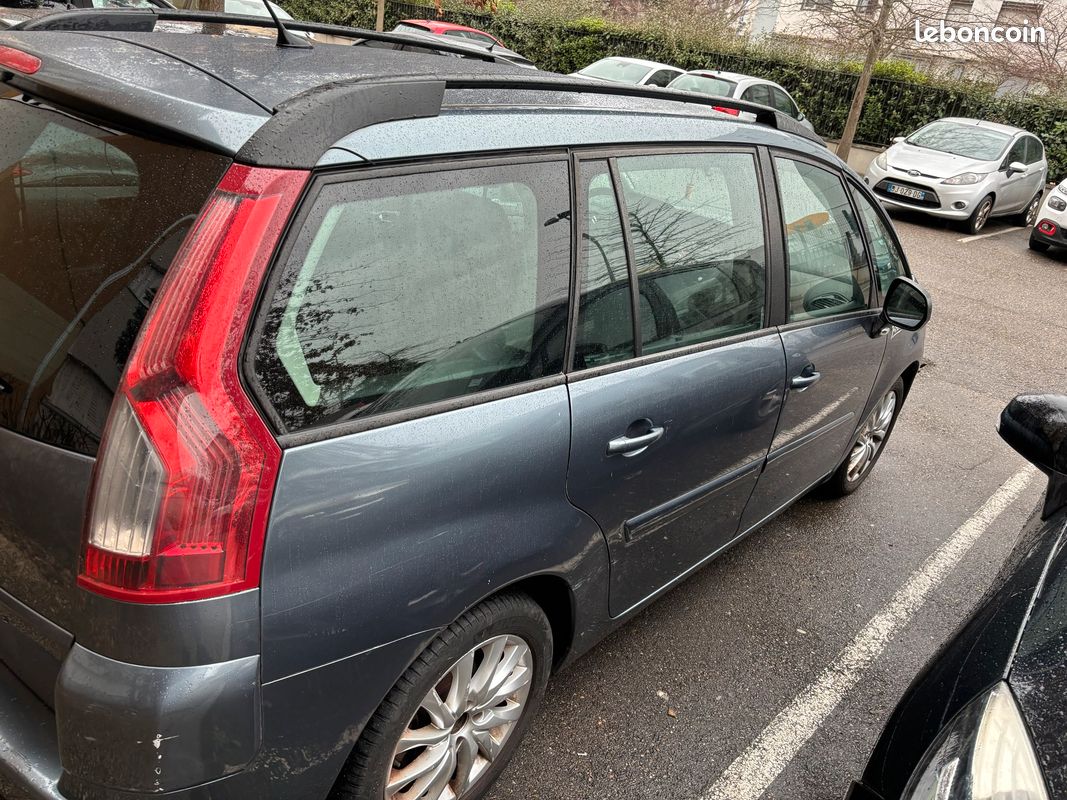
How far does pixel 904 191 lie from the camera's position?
11758mm

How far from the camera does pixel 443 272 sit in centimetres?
165

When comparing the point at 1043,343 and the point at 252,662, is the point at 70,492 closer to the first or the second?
A: the point at 252,662

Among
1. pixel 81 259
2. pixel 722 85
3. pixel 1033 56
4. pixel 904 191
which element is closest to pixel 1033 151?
pixel 904 191

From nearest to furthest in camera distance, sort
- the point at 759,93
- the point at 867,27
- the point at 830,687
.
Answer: the point at 830,687 → the point at 759,93 → the point at 867,27

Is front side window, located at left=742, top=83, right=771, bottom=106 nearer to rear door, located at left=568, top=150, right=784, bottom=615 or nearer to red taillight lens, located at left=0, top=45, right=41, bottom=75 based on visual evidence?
rear door, located at left=568, top=150, right=784, bottom=615

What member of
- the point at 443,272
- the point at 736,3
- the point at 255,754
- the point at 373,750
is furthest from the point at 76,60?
the point at 736,3

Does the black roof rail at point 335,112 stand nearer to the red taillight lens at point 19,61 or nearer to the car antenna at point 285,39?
the car antenna at point 285,39

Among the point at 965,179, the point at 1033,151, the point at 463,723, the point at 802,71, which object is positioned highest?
the point at 802,71

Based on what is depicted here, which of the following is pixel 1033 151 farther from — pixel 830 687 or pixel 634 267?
pixel 634 267

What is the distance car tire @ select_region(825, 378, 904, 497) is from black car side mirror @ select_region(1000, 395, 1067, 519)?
4.56ft

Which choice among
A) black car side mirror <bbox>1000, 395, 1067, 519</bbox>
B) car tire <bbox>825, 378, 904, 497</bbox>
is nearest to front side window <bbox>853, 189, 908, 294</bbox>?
car tire <bbox>825, 378, 904, 497</bbox>

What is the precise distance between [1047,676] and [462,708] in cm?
124

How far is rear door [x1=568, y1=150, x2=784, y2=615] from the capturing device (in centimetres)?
201

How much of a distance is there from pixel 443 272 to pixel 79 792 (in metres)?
1.17
